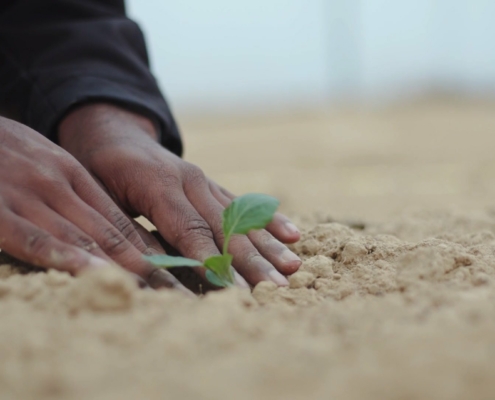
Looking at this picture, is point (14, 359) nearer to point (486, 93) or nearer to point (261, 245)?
point (261, 245)

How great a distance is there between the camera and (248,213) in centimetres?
135

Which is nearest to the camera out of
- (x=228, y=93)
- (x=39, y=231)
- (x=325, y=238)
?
(x=39, y=231)

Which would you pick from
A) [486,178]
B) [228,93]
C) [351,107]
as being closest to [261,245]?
[486,178]

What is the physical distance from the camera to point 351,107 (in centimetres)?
1094

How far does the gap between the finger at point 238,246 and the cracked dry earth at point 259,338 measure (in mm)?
89

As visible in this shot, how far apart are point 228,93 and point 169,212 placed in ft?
35.3

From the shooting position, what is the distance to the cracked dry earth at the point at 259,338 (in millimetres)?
765

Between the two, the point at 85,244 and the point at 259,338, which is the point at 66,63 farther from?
the point at 259,338

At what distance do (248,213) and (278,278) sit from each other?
178mm

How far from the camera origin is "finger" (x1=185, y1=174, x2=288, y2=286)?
4.71 feet

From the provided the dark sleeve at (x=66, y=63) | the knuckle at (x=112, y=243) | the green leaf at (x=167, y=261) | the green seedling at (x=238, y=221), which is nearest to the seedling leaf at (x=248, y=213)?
the green seedling at (x=238, y=221)

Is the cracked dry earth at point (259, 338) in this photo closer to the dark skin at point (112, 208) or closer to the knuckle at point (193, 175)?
the dark skin at point (112, 208)

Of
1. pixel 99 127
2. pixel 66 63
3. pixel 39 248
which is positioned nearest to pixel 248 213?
pixel 39 248

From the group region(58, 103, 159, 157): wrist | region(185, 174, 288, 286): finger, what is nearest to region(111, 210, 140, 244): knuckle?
region(185, 174, 288, 286): finger
